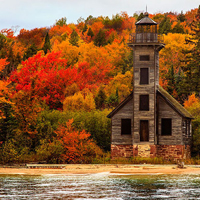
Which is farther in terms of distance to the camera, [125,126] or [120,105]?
[125,126]

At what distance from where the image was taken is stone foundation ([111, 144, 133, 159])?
53.7 meters

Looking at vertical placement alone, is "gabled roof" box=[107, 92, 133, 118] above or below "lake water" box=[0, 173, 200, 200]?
above

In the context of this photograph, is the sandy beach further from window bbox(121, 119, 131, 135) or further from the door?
window bbox(121, 119, 131, 135)

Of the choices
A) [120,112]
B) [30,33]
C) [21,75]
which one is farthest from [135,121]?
[30,33]

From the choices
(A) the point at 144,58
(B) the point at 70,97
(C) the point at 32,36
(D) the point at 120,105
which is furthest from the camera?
(C) the point at 32,36

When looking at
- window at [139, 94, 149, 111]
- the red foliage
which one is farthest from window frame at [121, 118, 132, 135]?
the red foliage

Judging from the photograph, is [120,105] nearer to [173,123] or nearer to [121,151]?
[121,151]

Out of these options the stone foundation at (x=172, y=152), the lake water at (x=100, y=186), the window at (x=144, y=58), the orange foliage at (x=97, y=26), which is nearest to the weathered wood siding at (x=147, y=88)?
the window at (x=144, y=58)

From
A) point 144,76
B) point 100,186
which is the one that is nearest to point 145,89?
point 144,76

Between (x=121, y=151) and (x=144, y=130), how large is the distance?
340cm

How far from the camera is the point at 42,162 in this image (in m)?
51.9

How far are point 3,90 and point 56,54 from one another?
30742mm

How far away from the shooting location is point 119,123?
2133 inches

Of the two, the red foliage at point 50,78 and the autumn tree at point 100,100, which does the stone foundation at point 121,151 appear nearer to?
the red foliage at point 50,78
